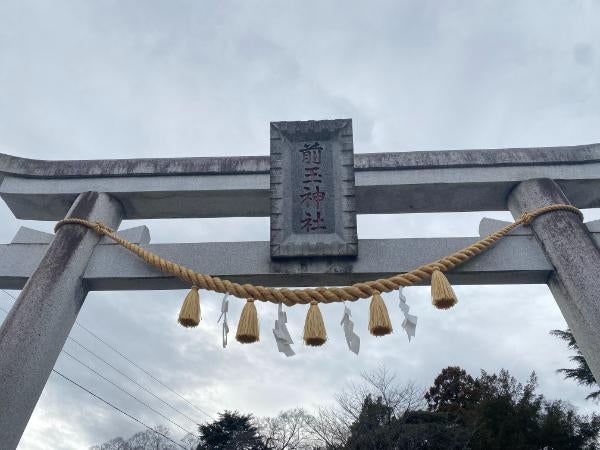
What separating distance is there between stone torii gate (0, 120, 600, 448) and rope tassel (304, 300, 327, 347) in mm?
610

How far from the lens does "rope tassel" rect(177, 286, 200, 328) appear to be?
11.5ft

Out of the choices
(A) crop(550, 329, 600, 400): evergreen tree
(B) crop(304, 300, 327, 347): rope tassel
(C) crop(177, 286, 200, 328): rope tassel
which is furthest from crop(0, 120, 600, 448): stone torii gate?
(A) crop(550, 329, 600, 400): evergreen tree

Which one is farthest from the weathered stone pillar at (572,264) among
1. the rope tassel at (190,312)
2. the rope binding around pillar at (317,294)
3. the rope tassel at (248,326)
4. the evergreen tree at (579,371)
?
the evergreen tree at (579,371)

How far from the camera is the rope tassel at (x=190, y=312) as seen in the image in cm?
351

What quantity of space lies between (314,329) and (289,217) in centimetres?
119

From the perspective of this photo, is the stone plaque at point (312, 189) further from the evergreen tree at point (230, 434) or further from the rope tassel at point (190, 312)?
the evergreen tree at point (230, 434)

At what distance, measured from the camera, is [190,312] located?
3.53 metres

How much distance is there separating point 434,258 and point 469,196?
110 cm

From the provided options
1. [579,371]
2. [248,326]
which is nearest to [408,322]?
[248,326]

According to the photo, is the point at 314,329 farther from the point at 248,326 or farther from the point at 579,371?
the point at 579,371

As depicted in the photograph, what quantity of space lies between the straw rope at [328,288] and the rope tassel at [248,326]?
97mm

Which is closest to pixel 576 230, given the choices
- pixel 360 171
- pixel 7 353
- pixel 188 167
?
pixel 360 171

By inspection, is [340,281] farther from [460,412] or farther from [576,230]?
[460,412]

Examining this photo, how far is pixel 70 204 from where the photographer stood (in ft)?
16.3
